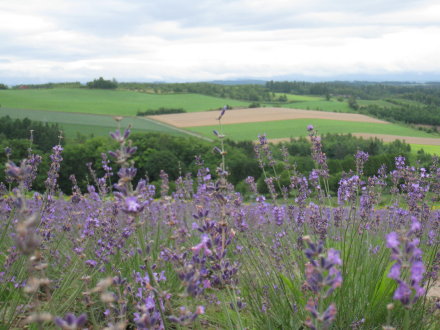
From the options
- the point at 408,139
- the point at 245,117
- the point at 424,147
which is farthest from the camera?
the point at 245,117

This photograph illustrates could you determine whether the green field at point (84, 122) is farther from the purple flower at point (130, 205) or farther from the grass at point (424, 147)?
the purple flower at point (130, 205)

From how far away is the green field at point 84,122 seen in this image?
33.6m

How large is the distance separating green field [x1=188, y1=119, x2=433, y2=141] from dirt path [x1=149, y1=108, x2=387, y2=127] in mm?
1524

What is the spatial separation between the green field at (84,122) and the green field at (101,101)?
253 cm

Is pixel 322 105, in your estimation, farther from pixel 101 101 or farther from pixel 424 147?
pixel 101 101

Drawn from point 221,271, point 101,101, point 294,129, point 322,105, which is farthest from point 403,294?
point 101,101

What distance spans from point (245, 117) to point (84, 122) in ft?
47.6

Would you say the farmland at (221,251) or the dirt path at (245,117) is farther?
the dirt path at (245,117)

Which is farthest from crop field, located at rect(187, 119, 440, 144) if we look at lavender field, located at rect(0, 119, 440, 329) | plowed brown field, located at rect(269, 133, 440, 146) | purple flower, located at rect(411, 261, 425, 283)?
purple flower, located at rect(411, 261, 425, 283)

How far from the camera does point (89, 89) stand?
5706cm

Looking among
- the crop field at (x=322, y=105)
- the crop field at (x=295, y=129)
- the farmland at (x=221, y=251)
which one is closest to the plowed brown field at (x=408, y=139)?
the crop field at (x=295, y=129)

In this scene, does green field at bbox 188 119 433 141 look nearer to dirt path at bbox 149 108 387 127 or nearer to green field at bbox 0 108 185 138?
dirt path at bbox 149 108 387 127

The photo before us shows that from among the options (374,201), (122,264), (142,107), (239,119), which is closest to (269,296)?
(374,201)

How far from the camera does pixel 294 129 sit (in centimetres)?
3434
